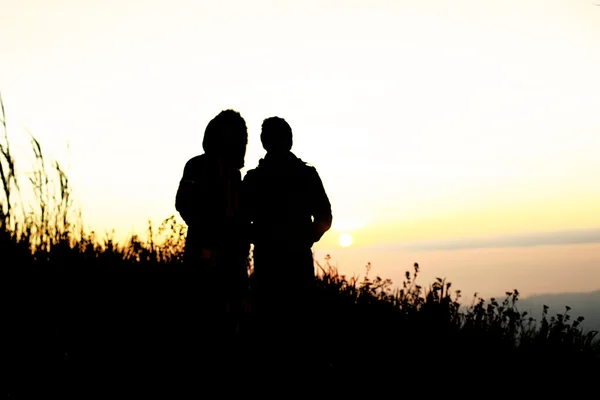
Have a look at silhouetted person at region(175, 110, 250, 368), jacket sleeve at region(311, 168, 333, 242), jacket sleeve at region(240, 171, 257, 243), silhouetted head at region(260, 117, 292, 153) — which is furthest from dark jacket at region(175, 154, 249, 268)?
jacket sleeve at region(311, 168, 333, 242)

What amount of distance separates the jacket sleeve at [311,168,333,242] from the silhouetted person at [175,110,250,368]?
60 cm

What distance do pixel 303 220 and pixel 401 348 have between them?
2.04 metres

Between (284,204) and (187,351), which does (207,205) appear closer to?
(284,204)

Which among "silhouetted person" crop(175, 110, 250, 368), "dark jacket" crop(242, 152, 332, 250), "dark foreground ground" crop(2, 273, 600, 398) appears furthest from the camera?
"dark jacket" crop(242, 152, 332, 250)

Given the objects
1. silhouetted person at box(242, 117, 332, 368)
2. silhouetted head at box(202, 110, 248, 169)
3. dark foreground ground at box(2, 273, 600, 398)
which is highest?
silhouetted head at box(202, 110, 248, 169)

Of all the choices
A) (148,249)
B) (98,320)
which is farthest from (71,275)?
(148,249)

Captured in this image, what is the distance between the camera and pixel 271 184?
4.26 m

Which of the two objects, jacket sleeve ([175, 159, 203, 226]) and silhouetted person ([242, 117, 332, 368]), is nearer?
jacket sleeve ([175, 159, 203, 226])

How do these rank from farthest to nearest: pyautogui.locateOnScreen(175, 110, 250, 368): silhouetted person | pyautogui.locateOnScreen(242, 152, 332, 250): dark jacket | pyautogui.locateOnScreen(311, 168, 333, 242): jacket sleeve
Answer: pyautogui.locateOnScreen(311, 168, 333, 242): jacket sleeve → pyautogui.locateOnScreen(242, 152, 332, 250): dark jacket → pyautogui.locateOnScreen(175, 110, 250, 368): silhouetted person

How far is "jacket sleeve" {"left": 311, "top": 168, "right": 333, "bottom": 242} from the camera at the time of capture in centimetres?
433

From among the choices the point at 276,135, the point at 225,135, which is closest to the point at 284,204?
the point at 276,135

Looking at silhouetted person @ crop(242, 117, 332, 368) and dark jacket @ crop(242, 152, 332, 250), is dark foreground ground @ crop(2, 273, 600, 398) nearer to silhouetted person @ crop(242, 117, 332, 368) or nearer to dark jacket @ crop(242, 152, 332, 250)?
silhouetted person @ crop(242, 117, 332, 368)

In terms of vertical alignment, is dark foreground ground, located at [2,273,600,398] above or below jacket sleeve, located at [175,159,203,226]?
below

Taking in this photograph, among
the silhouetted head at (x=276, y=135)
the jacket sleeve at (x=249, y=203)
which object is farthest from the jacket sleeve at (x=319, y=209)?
the jacket sleeve at (x=249, y=203)
